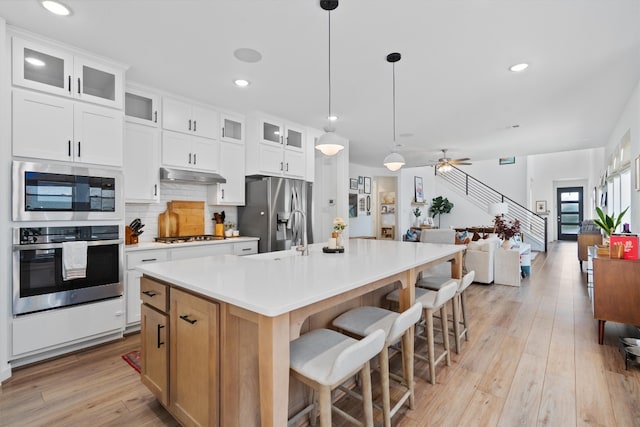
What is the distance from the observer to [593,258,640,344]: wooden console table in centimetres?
266

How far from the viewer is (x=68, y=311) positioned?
8.52 ft

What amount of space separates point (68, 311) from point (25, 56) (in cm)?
209

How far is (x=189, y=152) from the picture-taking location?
12.4 feet

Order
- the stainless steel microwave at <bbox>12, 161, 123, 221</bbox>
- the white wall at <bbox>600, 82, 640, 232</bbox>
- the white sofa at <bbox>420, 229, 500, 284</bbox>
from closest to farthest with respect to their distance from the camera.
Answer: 1. the stainless steel microwave at <bbox>12, 161, 123, 221</bbox>
2. the white wall at <bbox>600, 82, 640, 232</bbox>
3. the white sofa at <bbox>420, 229, 500, 284</bbox>

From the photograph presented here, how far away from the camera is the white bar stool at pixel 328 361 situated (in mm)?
1235

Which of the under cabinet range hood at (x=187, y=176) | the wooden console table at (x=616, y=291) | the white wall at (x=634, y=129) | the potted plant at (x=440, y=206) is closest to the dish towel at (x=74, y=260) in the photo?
the under cabinet range hood at (x=187, y=176)

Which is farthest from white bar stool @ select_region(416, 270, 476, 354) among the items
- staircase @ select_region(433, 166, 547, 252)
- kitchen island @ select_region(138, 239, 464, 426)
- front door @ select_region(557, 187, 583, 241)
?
front door @ select_region(557, 187, 583, 241)

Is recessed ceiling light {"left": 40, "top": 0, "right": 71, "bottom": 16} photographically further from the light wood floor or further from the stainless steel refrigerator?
the light wood floor

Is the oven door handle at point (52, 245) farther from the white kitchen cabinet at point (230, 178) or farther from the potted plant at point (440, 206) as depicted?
the potted plant at point (440, 206)

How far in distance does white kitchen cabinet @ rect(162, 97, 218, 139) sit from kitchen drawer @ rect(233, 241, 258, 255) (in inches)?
57.6

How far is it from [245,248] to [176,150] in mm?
1468

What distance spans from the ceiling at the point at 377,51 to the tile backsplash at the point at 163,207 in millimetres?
1171

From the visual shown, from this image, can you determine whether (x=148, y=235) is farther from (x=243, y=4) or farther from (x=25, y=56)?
(x=243, y=4)

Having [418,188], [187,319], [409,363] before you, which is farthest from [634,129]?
[418,188]
